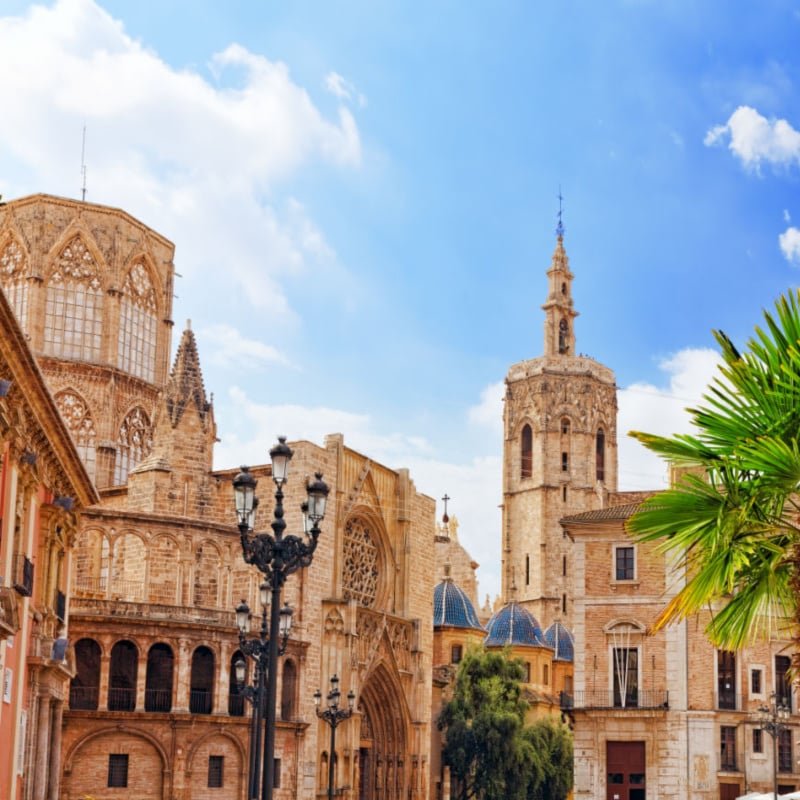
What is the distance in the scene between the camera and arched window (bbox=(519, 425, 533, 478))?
101 metres

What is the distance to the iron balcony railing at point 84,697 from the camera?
4431 cm

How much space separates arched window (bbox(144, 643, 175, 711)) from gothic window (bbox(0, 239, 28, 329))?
18.6 meters

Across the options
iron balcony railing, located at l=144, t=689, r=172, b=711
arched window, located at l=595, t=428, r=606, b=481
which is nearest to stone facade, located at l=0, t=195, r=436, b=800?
iron balcony railing, located at l=144, t=689, r=172, b=711

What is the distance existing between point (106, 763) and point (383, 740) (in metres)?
14.7

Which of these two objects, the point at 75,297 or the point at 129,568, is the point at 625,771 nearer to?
the point at 129,568

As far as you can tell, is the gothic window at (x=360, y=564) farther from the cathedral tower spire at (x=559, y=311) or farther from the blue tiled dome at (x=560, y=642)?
the cathedral tower spire at (x=559, y=311)

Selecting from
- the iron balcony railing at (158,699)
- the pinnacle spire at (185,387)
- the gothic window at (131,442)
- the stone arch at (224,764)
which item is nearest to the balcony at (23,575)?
the iron balcony railing at (158,699)

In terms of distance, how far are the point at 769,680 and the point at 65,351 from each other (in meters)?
31.7

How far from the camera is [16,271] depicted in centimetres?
6053

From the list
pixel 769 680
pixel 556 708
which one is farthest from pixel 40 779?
pixel 556 708

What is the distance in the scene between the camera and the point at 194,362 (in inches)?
2142

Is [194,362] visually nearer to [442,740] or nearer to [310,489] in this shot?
[442,740]

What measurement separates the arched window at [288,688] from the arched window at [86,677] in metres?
6.99

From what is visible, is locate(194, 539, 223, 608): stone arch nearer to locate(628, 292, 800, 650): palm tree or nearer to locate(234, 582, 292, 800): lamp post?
locate(234, 582, 292, 800): lamp post
